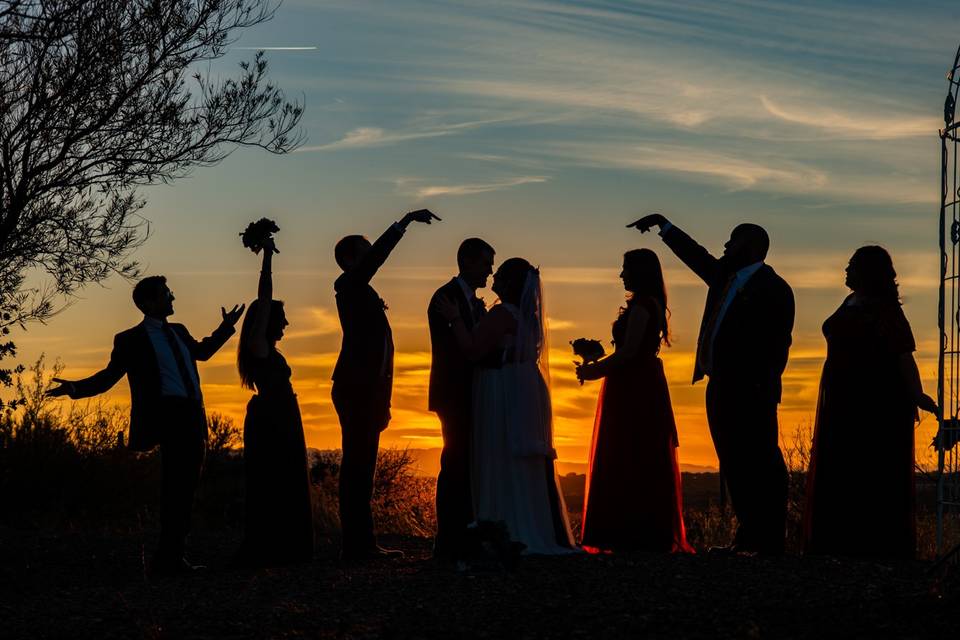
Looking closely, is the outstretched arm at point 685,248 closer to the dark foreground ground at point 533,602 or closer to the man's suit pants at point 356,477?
the dark foreground ground at point 533,602

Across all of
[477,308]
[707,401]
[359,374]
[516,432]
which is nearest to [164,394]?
[359,374]

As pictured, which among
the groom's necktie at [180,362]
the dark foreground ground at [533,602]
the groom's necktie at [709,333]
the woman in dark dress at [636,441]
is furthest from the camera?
the woman in dark dress at [636,441]

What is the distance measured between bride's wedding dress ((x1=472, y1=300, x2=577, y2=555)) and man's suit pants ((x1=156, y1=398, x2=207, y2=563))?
2.26 m

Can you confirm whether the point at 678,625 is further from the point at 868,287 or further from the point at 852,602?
the point at 868,287

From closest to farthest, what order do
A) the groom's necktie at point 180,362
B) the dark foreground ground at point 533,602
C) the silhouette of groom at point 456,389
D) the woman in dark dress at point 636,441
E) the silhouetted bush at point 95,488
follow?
the dark foreground ground at point 533,602 < the silhouette of groom at point 456,389 < the groom's necktie at point 180,362 < the woman in dark dress at point 636,441 < the silhouetted bush at point 95,488

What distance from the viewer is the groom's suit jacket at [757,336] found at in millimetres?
9617

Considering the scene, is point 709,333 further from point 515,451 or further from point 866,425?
point 515,451

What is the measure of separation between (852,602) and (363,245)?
4.78 metres

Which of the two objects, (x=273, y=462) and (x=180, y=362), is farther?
(x=273, y=462)

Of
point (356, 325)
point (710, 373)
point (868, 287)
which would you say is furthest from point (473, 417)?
point (868, 287)

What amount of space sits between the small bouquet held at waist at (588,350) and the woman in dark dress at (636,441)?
0.07m

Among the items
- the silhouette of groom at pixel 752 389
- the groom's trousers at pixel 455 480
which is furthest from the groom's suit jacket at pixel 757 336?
the groom's trousers at pixel 455 480

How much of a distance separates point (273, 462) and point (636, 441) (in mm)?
3043

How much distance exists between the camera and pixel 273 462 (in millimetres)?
10320
